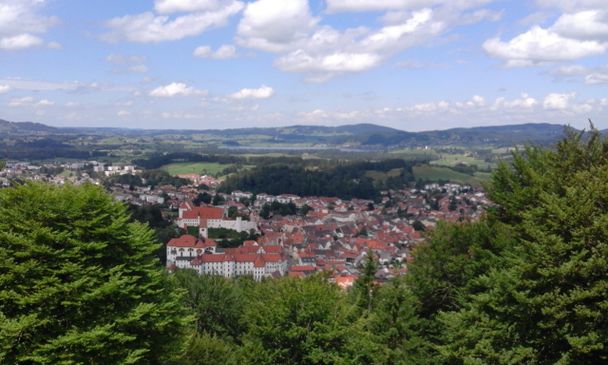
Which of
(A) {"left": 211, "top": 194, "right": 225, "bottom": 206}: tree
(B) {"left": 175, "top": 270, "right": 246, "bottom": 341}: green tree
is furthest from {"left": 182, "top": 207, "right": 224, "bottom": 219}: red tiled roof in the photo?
(B) {"left": 175, "top": 270, "right": 246, "bottom": 341}: green tree

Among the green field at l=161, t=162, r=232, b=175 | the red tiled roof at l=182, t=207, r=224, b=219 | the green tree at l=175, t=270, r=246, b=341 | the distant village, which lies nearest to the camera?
the green tree at l=175, t=270, r=246, b=341

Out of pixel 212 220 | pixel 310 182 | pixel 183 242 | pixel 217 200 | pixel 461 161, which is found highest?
pixel 461 161

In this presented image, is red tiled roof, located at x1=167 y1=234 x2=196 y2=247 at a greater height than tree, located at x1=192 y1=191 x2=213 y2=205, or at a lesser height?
lesser

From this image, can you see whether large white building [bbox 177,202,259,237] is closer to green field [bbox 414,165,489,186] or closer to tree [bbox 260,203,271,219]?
tree [bbox 260,203,271,219]

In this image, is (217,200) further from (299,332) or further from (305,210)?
(299,332)

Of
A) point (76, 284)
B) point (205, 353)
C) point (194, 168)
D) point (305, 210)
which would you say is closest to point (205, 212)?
point (305, 210)

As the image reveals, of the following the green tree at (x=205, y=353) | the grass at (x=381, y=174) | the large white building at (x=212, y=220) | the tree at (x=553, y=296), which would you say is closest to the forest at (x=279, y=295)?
the tree at (x=553, y=296)
